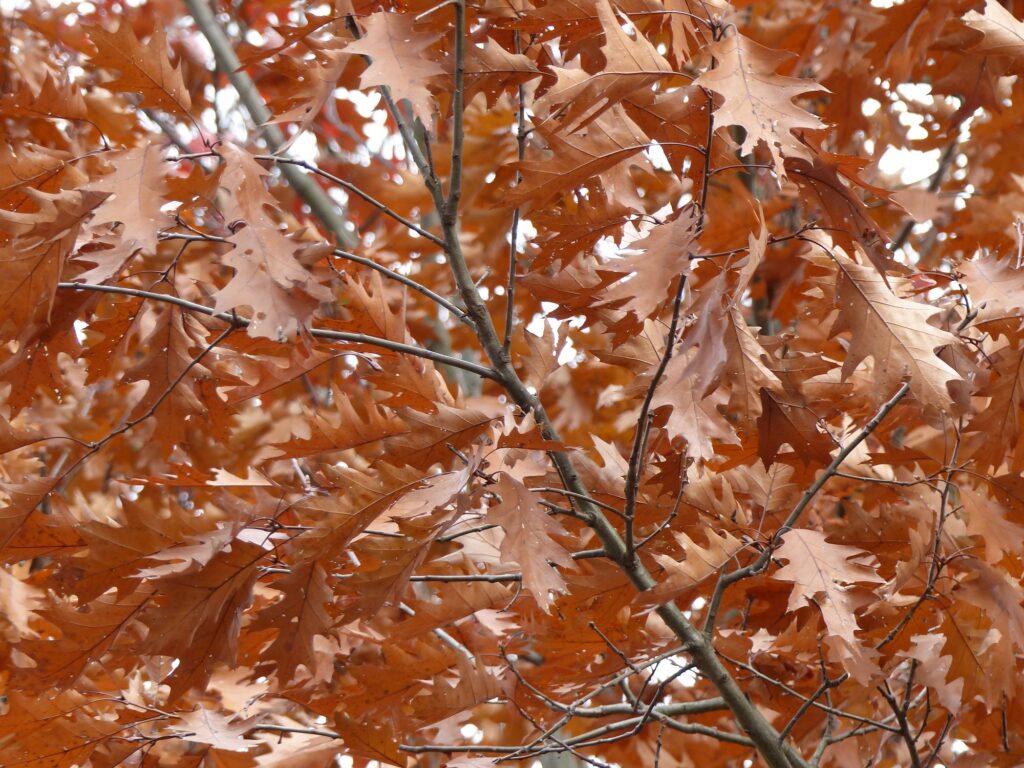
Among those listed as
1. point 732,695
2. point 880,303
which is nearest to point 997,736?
point 732,695

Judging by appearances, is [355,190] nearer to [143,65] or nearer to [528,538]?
[143,65]

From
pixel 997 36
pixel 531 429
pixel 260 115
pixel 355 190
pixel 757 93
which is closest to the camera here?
pixel 757 93

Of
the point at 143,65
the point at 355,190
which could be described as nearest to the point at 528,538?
the point at 355,190

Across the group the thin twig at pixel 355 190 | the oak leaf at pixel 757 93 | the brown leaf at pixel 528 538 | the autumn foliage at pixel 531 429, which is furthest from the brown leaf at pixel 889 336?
the thin twig at pixel 355 190

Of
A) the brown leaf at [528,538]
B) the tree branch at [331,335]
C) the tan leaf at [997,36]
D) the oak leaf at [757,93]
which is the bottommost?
the brown leaf at [528,538]

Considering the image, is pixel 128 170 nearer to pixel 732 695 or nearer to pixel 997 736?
pixel 732 695

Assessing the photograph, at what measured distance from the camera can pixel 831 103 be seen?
2820mm

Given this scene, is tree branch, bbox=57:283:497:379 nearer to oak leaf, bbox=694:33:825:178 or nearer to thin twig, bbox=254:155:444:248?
thin twig, bbox=254:155:444:248

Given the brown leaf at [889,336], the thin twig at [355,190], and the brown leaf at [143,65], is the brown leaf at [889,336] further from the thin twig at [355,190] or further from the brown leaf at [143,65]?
the brown leaf at [143,65]

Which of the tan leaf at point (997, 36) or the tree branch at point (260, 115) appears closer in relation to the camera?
the tan leaf at point (997, 36)

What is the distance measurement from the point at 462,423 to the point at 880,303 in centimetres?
54

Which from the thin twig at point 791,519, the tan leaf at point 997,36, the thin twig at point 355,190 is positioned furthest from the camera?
the tan leaf at point 997,36

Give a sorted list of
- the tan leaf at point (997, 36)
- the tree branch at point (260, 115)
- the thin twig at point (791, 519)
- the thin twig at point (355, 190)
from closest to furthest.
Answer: the thin twig at point (355, 190) → the thin twig at point (791, 519) → the tan leaf at point (997, 36) → the tree branch at point (260, 115)

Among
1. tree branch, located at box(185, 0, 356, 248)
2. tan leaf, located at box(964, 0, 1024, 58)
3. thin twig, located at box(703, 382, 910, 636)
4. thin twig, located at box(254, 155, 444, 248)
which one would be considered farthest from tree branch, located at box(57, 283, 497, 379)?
tree branch, located at box(185, 0, 356, 248)
